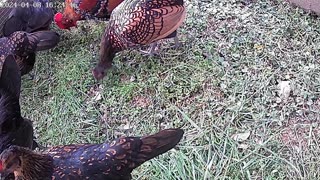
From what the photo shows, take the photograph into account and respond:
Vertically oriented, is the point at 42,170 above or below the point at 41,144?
above

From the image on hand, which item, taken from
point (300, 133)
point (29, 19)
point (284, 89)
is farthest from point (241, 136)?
point (29, 19)

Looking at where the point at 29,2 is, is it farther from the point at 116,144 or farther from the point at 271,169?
the point at 271,169

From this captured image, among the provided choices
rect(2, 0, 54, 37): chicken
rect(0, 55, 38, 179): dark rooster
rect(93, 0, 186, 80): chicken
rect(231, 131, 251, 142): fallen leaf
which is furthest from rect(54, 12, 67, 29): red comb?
rect(231, 131, 251, 142): fallen leaf

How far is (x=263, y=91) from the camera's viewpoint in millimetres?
2883

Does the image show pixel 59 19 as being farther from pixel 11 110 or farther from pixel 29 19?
pixel 11 110

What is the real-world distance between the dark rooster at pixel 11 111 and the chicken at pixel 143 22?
838 mm

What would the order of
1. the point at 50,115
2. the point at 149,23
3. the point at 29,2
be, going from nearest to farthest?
the point at 149,23, the point at 50,115, the point at 29,2

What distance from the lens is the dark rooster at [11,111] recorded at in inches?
95.9

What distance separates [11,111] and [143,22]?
101 cm

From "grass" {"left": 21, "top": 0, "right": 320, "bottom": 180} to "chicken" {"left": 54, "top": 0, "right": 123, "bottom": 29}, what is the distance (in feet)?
0.60

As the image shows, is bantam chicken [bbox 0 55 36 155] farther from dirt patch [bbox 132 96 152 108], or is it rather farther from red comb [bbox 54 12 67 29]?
red comb [bbox 54 12 67 29]

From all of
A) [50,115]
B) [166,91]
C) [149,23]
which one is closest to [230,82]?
[166,91]

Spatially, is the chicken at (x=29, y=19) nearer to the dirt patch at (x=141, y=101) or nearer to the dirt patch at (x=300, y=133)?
the dirt patch at (x=141, y=101)

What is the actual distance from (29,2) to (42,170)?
198cm
